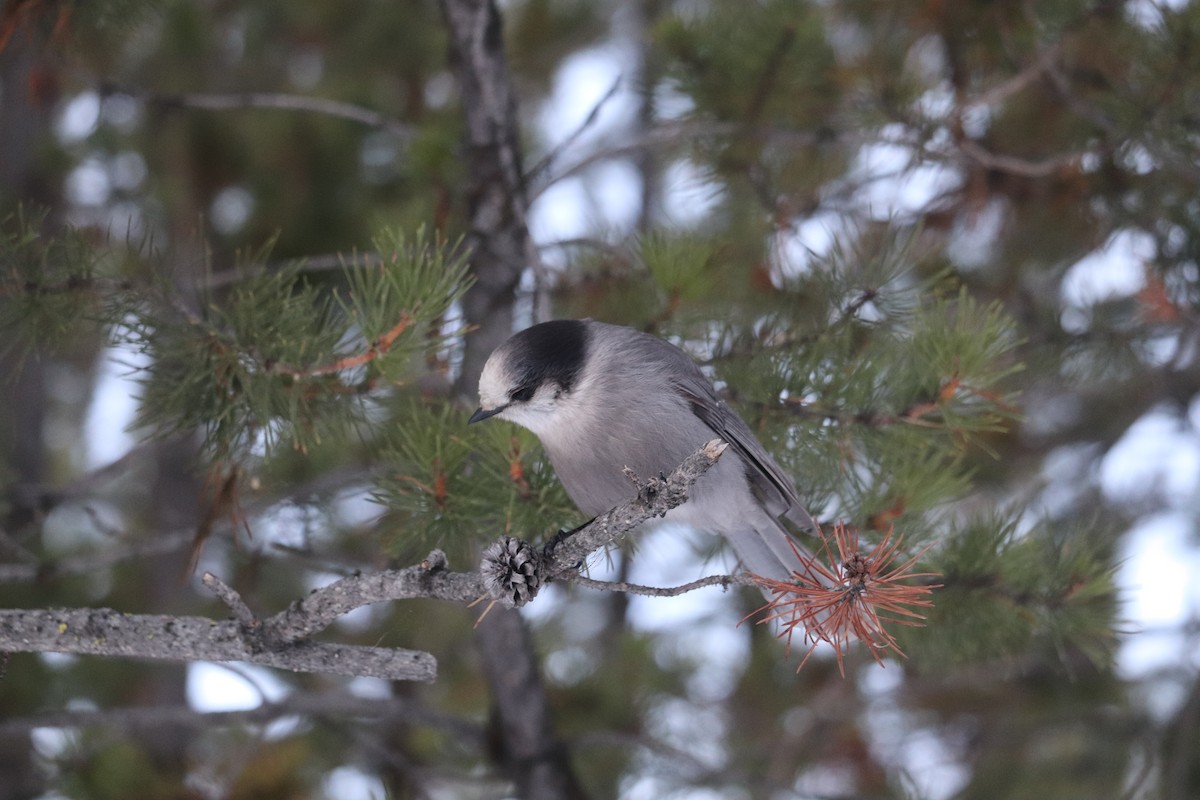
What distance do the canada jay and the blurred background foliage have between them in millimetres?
109

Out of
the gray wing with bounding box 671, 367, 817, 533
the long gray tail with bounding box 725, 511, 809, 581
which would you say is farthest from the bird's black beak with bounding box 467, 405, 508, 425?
the long gray tail with bounding box 725, 511, 809, 581

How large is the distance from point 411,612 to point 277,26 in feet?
11.4

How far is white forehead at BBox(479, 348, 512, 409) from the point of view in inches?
88.4

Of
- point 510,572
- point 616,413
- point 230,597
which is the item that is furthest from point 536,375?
point 230,597

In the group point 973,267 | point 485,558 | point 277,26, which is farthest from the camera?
point 277,26

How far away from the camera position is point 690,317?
2.54 metres

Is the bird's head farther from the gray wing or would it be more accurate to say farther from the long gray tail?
the long gray tail

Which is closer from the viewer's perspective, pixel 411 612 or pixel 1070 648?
pixel 411 612

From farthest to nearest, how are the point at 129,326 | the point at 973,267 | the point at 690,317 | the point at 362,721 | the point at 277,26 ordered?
1. the point at 277,26
2. the point at 973,267
3. the point at 362,721
4. the point at 690,317
5. the point at 129,326

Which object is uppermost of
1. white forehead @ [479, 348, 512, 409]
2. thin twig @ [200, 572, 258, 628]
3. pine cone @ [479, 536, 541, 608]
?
white forehead @ [479, 348, 512, 409]

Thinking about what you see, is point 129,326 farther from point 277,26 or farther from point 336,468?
point 277,26

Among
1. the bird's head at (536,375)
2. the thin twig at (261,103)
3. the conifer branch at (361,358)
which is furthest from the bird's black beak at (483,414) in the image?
the thin twig at (261,103)

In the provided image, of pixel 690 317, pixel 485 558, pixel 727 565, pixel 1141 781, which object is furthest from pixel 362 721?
pixel 1141 781

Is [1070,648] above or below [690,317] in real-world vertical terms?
below
